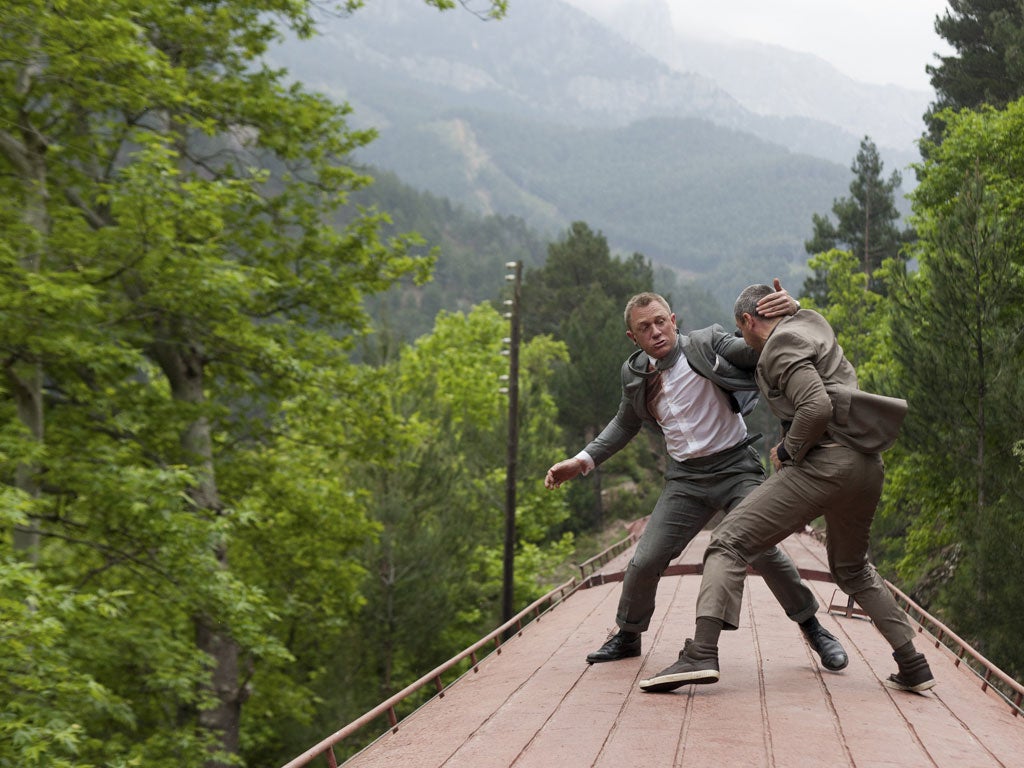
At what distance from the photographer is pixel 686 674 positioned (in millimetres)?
4312

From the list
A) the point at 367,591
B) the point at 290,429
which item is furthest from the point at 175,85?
the point at 367,591

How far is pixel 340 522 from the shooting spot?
1571cm

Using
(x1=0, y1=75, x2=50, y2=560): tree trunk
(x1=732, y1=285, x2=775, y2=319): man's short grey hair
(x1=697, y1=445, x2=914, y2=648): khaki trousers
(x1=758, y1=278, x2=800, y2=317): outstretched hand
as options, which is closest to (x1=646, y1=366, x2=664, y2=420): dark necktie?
(x1=732, y1=285, x2=775, y2=319): man's short grey hair

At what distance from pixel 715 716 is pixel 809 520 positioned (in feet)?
3.31

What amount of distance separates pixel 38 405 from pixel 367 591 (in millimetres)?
12755

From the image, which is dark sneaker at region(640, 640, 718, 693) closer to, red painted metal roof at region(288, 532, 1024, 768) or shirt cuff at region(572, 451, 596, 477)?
red painted metal roof at region(288, 532, 1024, 768)

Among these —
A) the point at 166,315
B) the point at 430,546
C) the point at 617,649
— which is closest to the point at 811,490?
the point at 617,649

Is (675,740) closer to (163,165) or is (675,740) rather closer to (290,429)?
(163,165)

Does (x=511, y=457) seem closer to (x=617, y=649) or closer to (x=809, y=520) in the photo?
(x=617, y=649)

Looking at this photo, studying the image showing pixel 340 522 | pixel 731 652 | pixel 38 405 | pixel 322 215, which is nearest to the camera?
pixel 731 652

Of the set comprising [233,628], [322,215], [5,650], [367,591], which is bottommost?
[367,591]

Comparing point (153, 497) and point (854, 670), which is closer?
point (854, 670)

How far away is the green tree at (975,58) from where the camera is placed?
28078 mm

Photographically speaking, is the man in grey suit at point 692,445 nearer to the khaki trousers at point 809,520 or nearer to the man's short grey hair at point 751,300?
the man's short grey hair at point 751,300
